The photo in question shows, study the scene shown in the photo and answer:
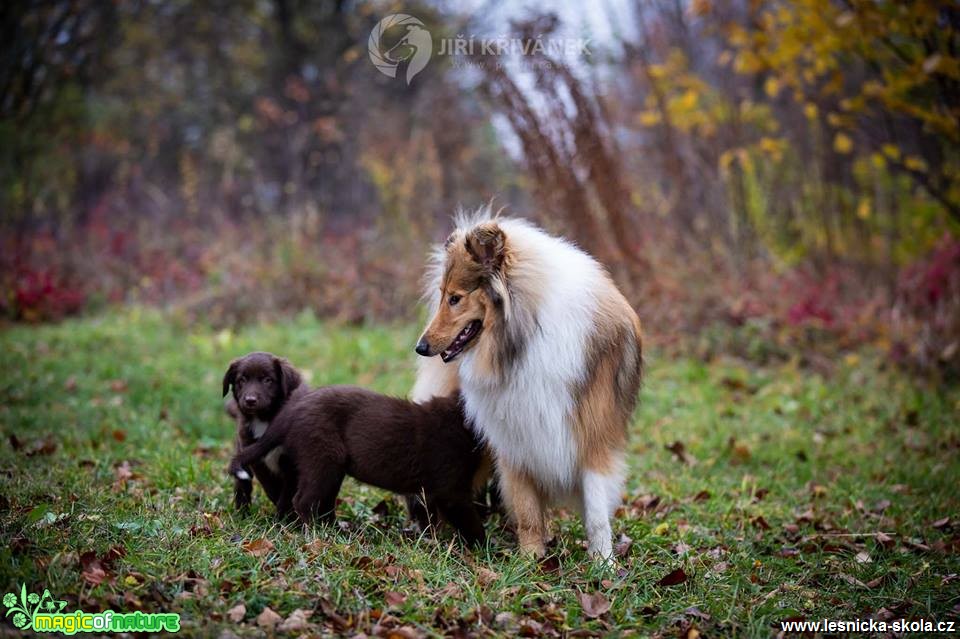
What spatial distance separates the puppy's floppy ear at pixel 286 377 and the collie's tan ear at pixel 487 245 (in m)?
1.45

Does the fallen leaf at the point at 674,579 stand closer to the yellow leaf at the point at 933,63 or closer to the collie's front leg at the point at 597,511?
the collie's front leg at the point at 597,511

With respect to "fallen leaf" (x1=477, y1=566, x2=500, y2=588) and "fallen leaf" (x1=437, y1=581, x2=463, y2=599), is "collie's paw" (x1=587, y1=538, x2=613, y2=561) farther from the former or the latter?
"fallen leaf" (x1=437, y1=581, x2=463, y2=599)

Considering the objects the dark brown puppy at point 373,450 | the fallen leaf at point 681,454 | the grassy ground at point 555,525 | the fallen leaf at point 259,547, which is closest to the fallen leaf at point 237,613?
the grassy ground at point 555,525

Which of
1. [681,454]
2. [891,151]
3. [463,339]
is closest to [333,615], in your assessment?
[463,339]

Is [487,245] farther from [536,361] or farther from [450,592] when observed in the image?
[450,592]

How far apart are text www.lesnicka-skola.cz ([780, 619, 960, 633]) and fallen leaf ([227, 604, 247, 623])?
7.70 feet

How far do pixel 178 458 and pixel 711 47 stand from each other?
41.9 feet

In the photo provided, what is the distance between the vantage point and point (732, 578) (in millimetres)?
4113

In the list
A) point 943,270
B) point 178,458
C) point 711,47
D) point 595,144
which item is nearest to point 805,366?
point 943,270

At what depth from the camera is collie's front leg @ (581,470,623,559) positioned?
4277 millimetres

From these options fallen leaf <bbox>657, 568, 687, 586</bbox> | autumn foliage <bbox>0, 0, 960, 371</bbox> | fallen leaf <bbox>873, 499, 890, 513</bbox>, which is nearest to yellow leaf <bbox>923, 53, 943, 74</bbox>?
autumn foliage <bbox>0, 0, 960, 371</bbox>

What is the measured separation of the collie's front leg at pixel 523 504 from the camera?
437 centimetres

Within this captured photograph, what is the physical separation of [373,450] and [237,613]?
1.30 meters

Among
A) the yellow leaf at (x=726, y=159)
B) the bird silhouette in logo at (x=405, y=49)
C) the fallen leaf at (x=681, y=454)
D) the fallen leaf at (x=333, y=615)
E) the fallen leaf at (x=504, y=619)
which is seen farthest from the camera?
the yellow leaf at (x=726, y=159)
